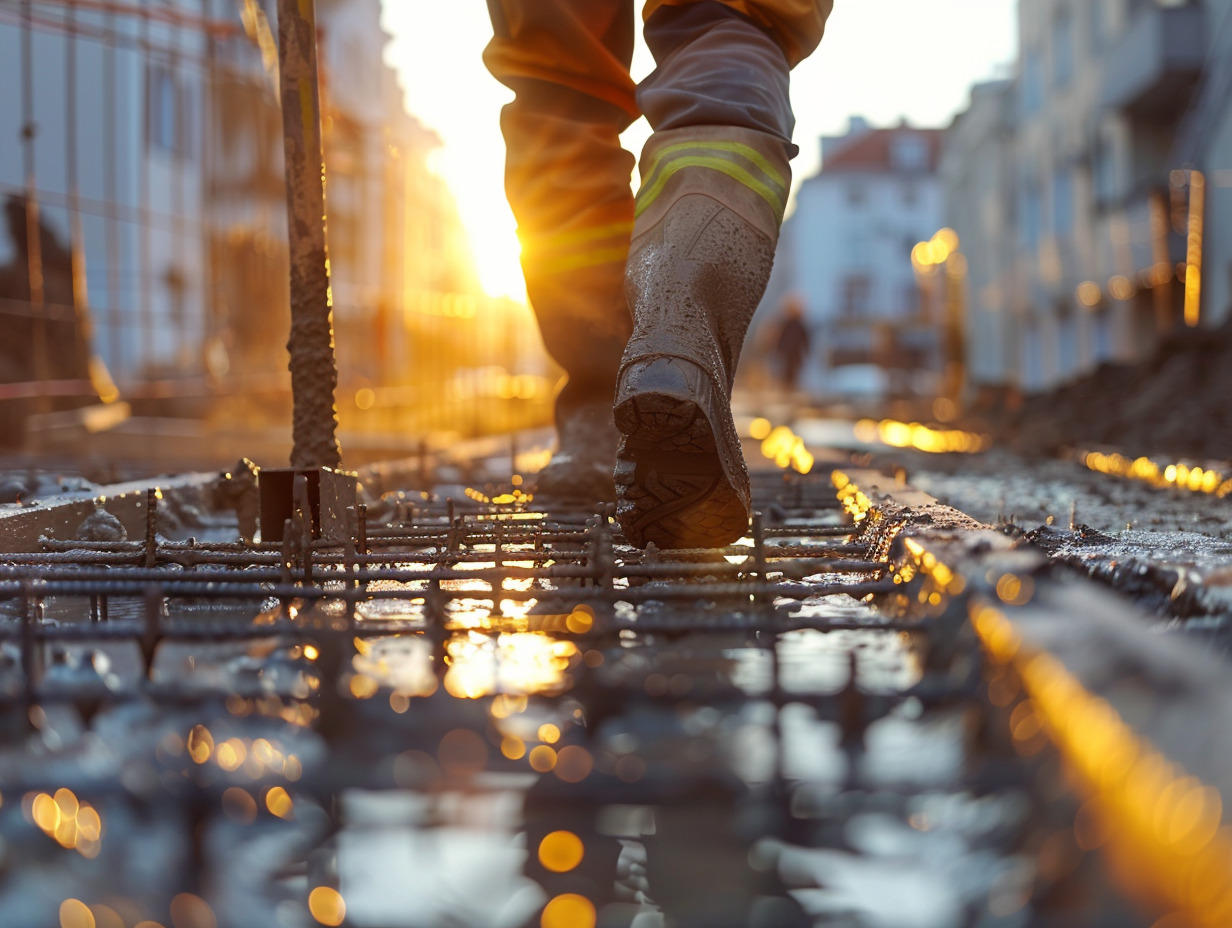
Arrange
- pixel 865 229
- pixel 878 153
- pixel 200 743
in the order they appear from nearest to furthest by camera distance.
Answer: pixel 200 743 → pixel 865 229 → pixel 878 153

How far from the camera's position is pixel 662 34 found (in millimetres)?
2746

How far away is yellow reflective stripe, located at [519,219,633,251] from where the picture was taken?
Answer: 11.0ft

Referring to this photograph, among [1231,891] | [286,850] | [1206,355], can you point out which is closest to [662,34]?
[286,850]

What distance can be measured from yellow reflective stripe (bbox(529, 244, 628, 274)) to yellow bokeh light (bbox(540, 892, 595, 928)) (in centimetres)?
242

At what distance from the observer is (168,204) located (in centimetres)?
1997

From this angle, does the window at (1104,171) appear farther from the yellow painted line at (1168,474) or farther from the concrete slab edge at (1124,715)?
the concrete slab edge at (1124,715)

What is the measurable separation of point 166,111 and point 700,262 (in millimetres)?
19087

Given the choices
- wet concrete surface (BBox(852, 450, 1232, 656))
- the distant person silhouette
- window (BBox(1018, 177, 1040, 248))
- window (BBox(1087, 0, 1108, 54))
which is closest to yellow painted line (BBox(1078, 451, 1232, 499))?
wet concrete surface (BBox(852, 450, 1232, 656))

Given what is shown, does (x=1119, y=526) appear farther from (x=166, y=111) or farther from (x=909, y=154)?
(x=909, y=154)

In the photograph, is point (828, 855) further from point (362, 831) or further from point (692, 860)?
point (362, 831)

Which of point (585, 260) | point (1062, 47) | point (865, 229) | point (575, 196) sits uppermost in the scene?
point (865, 229)

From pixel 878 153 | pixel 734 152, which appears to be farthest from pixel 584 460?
pixel 878 153

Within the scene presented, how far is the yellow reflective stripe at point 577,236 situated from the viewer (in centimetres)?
335

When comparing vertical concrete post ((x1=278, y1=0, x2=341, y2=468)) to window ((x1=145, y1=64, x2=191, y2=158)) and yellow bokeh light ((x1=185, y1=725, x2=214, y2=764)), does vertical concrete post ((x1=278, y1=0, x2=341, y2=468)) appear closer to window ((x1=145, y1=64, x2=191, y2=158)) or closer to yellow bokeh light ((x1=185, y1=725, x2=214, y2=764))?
yellow bokeh light ((x1=185, y1=725, x2=214, y2=764))
